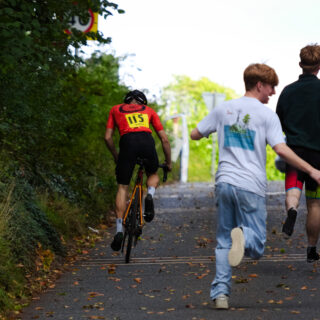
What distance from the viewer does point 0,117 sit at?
33.3ft

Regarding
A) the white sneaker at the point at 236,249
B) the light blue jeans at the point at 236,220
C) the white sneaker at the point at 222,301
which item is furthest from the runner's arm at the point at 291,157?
the white sneaker at the point at 222,301

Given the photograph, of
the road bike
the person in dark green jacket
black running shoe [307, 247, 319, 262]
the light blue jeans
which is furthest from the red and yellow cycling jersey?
the light blue jeans

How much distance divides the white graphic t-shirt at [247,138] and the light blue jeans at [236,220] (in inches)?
2.9

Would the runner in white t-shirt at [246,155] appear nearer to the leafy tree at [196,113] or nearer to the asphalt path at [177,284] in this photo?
the asphalt path at [177,284]

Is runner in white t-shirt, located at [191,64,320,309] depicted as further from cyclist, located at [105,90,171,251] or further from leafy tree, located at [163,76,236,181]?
leafy tree, located at [163,76,236,181]

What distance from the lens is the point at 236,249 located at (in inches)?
263

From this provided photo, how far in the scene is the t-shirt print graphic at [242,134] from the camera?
685 centimetres

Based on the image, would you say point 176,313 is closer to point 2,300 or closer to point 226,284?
point 226,284

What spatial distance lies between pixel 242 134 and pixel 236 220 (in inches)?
27.1

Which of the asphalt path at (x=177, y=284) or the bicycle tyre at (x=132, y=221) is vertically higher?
the bicycle tyre at (x=132, y=221)

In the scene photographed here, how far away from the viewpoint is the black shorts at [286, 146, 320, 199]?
8.50 m

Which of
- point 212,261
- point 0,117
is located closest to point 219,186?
point 212,261

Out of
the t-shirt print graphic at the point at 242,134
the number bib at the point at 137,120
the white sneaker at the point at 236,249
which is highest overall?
the number bib at the point at 137,120

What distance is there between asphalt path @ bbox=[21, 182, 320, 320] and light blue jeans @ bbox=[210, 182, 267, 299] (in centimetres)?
26
